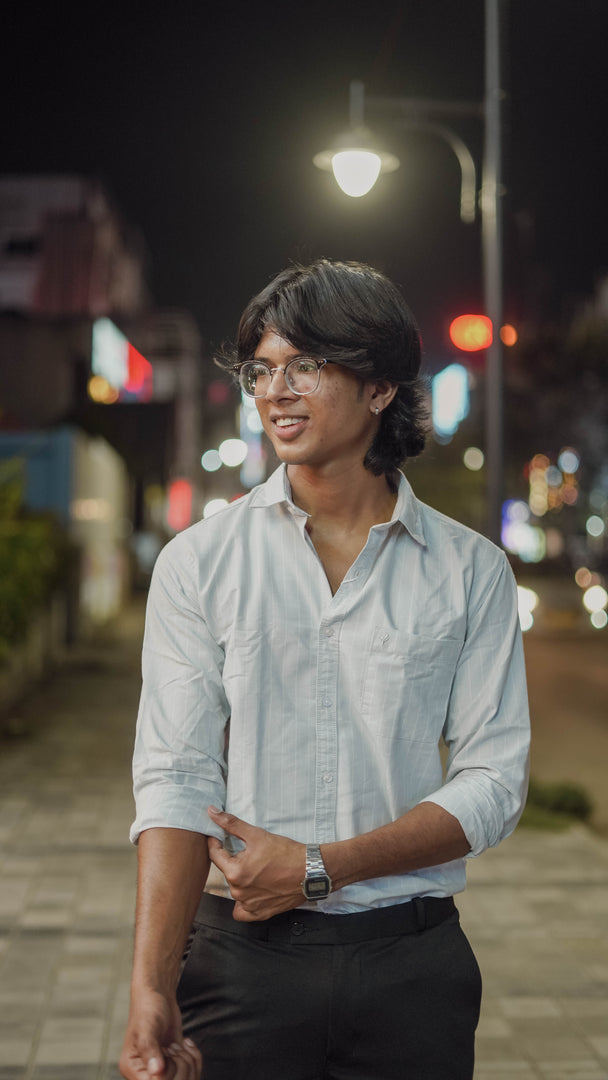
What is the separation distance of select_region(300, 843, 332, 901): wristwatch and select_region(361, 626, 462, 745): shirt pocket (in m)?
0.24

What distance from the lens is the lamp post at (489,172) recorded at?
27.7 feet

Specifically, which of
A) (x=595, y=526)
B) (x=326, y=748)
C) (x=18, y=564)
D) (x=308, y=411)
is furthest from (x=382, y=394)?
(x=595, y=526)

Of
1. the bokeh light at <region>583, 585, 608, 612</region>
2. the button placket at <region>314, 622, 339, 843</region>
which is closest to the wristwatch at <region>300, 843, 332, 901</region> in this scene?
the button placket at <region>314, 622, 339, 843</region>

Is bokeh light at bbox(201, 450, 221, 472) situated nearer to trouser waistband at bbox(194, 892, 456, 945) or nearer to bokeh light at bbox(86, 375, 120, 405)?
bokeh light at bbox(86, 375, 120, 405)

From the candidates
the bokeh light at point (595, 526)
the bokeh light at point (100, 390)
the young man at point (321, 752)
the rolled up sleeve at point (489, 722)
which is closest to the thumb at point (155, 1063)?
the young man at point (321, 752)

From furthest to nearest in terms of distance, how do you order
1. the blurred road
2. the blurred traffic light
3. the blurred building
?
the blurred building
the blurred road
the blurred traffic light

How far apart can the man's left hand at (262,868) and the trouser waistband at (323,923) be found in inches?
3.9

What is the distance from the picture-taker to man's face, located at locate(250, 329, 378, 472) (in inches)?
80.3

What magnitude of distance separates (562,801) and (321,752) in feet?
22.6

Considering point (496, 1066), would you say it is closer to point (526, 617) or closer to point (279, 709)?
point (279, 709)

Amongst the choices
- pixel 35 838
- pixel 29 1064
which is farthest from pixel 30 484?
pixel 29 1064

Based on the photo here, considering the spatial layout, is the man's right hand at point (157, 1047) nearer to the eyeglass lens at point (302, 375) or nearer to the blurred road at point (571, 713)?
the eyeglass lens at point (302, 375)

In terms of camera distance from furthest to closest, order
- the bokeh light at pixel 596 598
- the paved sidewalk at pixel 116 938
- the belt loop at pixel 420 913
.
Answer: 1. the bokeh light at pixel 596 598
2. the paved sidewalk at pixel 116 938
3. the belt loop at pixel 420 913

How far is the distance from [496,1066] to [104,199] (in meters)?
47.9
